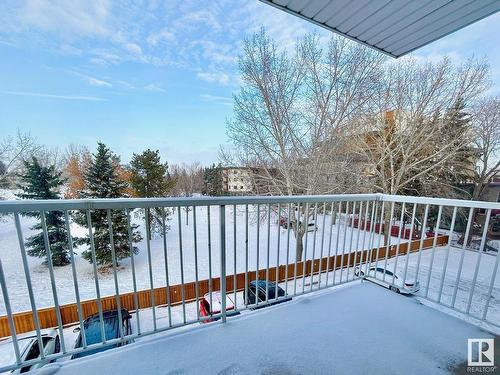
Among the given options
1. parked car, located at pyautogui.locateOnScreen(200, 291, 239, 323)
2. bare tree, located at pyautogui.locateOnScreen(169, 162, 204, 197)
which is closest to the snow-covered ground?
parked car, located at pyautogui.locateOnScreen(200, 291, 239, 323)

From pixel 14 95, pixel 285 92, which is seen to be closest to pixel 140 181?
pixel 14 95

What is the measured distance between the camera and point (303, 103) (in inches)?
312

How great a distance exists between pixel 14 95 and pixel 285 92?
9044 mm

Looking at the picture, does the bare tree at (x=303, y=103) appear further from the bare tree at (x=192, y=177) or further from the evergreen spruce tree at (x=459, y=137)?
the bare tree at (x=192, y=177)

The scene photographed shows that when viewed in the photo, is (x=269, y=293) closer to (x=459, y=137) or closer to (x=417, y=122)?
(x=417, y=122)

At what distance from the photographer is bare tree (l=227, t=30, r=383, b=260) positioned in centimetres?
752

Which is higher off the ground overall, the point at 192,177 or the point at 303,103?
the point at 303,103

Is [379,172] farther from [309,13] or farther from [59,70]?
[59,70]

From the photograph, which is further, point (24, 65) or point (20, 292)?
point (20, 292)

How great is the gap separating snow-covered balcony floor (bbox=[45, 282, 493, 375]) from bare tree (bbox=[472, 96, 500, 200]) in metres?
10.4

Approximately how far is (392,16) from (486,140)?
1116 centimetres

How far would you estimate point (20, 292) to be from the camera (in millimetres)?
6172

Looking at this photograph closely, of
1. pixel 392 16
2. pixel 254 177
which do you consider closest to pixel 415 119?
pixel 254 177

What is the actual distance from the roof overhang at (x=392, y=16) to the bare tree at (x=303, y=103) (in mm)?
5796
